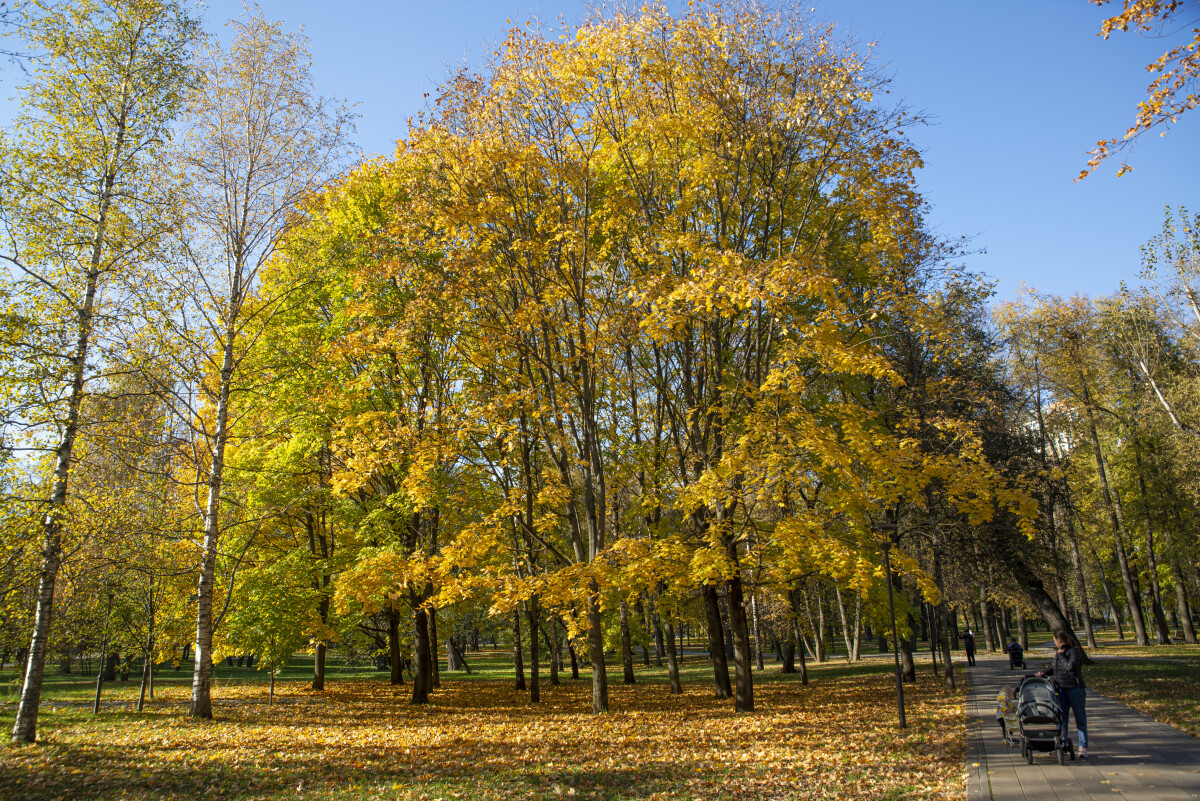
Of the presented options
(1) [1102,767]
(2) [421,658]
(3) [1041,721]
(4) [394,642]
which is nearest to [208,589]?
(2) [421,658]

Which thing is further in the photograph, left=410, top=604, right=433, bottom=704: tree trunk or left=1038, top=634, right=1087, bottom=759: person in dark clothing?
left=410, top=604, right=433, bottom=704: tree trunk

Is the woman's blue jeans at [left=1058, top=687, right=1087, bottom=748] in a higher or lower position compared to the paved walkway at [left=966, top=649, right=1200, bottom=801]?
higher

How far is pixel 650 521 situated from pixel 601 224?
1044 cm

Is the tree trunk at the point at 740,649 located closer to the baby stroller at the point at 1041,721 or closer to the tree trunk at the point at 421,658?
the baby stroller at the point at 1041,721

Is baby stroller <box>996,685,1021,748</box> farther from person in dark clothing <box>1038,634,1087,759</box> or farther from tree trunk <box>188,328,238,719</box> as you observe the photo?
tree trunk <box>188,328,238,719</box>

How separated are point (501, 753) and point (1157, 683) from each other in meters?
15.6

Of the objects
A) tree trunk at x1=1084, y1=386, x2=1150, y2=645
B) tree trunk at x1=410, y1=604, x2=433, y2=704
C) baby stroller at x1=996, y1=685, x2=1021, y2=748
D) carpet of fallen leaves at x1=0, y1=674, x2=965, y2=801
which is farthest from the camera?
tree trunk at x1=1084, y1=386, x2=1150, y2=645

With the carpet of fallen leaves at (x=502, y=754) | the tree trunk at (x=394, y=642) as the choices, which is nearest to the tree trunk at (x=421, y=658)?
the tree trunk at (x=394, y=642)

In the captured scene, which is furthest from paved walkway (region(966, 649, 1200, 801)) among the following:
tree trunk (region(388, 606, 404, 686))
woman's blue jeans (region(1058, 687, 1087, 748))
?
tree trunk (region(388, 606, 404, 686))

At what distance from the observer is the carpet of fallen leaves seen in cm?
741

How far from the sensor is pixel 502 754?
31.5ft

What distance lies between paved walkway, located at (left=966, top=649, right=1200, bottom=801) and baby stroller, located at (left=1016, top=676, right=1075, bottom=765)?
0.63 feet

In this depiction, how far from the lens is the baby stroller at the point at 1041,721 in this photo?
803cm

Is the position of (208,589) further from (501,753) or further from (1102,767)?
(1102,767)
